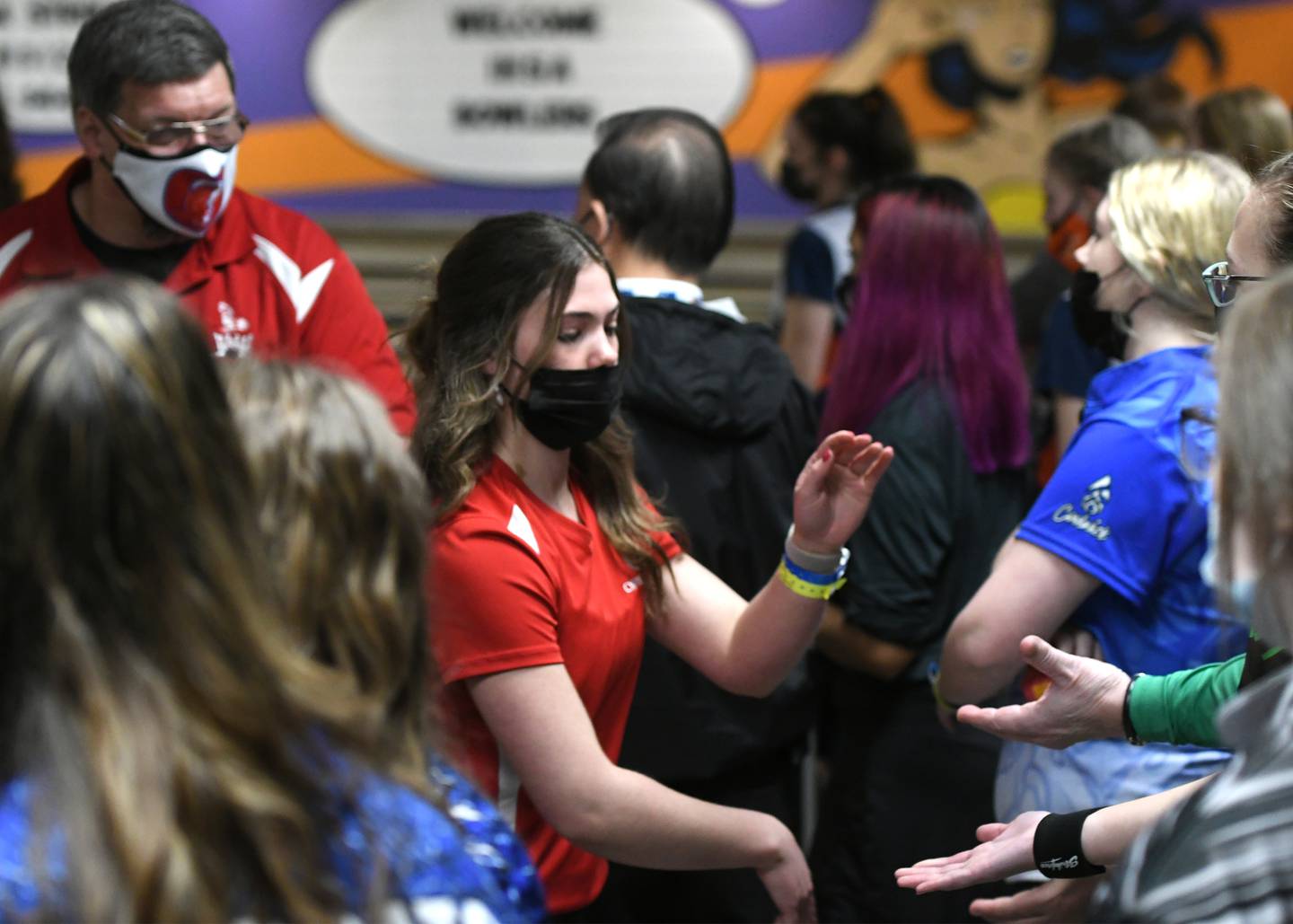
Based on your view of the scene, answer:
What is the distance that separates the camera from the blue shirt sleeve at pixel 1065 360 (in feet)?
10.5

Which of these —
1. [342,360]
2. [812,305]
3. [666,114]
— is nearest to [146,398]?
[342,360]

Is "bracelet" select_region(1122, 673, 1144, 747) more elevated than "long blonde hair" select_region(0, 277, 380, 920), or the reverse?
"long blonde hair" select_region(0, 277, 380, 920)

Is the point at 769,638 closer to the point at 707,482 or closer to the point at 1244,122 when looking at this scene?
the point at 707,482

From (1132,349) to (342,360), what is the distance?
131cm

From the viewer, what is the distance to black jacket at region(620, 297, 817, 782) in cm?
254

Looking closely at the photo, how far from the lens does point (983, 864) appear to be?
5.61 ft

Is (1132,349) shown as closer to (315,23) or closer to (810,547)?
(810,547)

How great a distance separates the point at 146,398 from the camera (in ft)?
3.27

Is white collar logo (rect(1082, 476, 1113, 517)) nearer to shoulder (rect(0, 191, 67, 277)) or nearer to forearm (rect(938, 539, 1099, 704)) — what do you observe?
forearm (rect(938, 539, 1099, 704))

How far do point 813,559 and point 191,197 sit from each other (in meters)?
1.24

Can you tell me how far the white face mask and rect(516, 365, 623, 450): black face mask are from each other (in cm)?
83

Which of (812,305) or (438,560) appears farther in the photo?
(812,305)

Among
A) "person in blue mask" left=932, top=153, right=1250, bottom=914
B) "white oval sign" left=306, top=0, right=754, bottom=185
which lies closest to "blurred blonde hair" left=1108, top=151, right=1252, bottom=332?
"person in blue mask" left=932, top=153, right=1250, bottom=914

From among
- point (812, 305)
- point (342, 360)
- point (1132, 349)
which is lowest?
point (812, 305)
